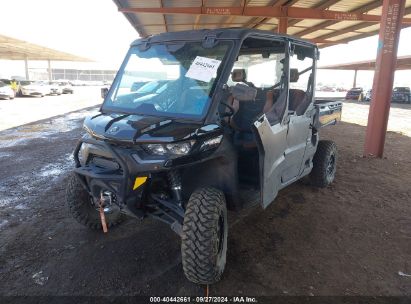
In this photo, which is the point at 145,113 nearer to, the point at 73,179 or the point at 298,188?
the point at 73,179

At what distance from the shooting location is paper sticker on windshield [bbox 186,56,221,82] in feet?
10.7

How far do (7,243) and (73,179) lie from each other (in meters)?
1.01

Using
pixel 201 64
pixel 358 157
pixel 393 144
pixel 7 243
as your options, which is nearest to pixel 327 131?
pixel 393 144

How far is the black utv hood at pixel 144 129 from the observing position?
9.16 ft

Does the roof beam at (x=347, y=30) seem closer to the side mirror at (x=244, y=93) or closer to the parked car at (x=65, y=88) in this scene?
the side mirror at (x=244, y=93)

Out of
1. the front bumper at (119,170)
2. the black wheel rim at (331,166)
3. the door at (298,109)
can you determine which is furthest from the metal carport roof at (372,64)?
the front bumper at (119,170)

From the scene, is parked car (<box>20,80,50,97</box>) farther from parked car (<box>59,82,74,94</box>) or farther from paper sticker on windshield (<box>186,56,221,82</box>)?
paper sticker on windshield (<box>186,56,221,82</box>)

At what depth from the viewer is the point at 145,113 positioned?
3.37 m

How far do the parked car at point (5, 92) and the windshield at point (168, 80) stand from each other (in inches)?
876

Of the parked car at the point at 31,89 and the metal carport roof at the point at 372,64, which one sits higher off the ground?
the metal carport roof at the point at 372,64

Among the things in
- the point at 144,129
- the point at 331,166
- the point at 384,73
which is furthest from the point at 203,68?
the point at 384,73

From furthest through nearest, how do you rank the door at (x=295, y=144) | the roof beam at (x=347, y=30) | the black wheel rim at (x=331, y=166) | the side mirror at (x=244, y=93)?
the roof beam at (x=347, y=30) → the black wheel rim at (x=331, y=166) → the door at (x=295, y=144) → the side mirror at (x=244, y=93)

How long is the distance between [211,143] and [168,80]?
98cm

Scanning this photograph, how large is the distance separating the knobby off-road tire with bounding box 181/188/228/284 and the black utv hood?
559 mm
